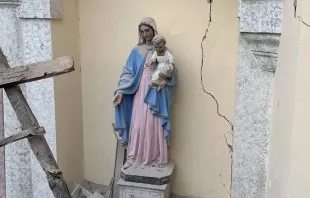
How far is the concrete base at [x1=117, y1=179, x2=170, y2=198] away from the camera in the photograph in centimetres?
340

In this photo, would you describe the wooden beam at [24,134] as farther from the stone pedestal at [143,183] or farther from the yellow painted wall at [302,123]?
the stone pedestal at [143,183]

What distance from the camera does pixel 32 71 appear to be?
1887 millimetres

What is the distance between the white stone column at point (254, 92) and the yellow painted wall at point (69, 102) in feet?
5.05

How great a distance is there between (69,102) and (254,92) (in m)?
1.75

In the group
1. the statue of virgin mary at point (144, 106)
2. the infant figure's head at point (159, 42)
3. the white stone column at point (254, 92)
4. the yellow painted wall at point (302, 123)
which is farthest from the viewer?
the statue of virgin mary at point (144, 106)

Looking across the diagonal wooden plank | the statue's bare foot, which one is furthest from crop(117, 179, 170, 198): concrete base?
the diagonal wooden plank

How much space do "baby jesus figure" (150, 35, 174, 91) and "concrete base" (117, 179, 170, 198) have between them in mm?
777

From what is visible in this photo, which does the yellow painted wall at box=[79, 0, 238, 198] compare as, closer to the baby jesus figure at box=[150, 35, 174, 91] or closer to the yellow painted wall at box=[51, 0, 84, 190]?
the yellow painted wall at box=[51, 0, 84, 190]

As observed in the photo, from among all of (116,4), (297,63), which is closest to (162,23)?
(116,4)

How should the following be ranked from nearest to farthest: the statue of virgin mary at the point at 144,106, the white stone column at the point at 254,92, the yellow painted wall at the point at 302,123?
the yellow painted wall at the point at 302,123, the white stone column at the point at 254,92, the statue of virgin mary at the point at 144,106

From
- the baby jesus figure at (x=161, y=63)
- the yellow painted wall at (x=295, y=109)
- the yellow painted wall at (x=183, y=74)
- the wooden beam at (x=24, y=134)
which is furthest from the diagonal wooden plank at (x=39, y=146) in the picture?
the yellow painted wall at (x=183, y=74)

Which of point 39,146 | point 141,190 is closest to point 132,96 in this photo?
point 141,190

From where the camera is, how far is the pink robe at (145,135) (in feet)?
11.2

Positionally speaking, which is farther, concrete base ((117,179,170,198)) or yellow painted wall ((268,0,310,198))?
concrete base ((117,179,170,198))
